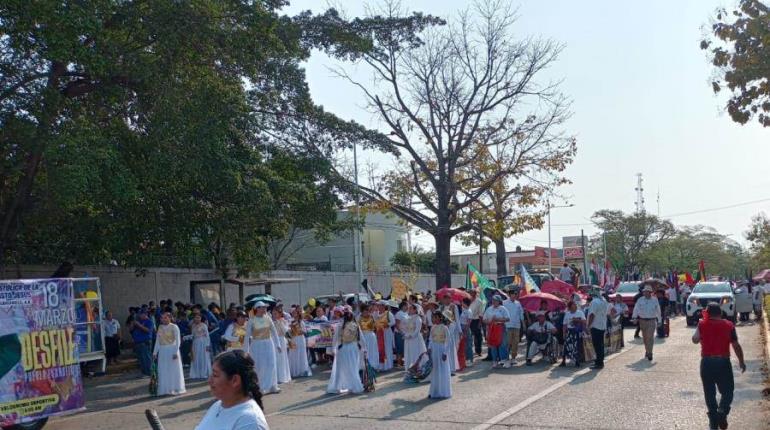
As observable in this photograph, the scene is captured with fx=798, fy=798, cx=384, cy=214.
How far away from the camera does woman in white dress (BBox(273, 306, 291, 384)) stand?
53.9ft

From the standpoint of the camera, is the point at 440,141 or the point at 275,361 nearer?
the point at 275,361

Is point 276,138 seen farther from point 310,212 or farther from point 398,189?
point 398,189

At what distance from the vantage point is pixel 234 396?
13.2 feet

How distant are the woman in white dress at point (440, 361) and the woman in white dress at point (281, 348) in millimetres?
3527

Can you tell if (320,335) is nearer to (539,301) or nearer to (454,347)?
(454,347)

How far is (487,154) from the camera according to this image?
3269 cm

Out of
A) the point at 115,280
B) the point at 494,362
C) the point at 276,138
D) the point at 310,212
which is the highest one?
the point at 276,138

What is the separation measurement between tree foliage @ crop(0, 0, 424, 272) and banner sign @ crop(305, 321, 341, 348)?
307cm

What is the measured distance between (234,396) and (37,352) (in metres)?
8.16

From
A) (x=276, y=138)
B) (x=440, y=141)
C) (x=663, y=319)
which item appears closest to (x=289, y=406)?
(x=276, y=138)

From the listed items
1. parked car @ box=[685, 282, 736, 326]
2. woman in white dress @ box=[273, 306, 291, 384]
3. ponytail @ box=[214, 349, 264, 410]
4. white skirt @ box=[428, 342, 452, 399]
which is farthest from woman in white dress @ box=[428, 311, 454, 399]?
parked car @ box=[685, 282, 736, 326]

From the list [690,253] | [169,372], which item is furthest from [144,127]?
[690,253]

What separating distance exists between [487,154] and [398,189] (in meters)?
3.95

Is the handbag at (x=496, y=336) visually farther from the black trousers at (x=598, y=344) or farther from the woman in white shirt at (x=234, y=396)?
the woman in white shirt at (x=234, y=396)
